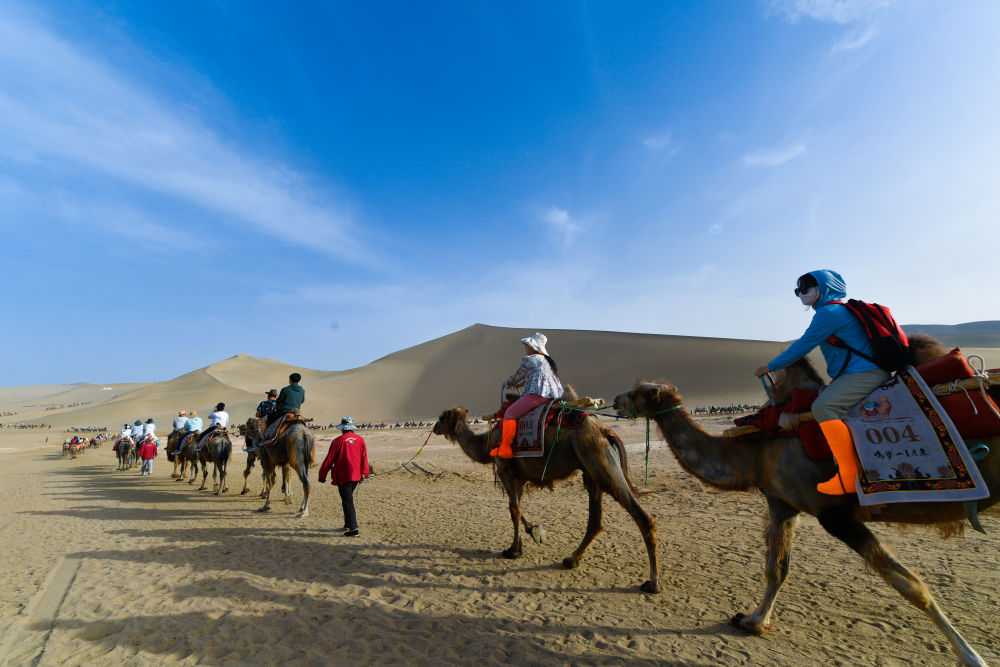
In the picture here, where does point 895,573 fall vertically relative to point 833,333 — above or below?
below

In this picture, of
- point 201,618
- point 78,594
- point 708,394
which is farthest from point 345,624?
point 708,394

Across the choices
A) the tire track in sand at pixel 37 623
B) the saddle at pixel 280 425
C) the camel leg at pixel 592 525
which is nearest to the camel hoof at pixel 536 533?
the camel leg at pixel 592 525

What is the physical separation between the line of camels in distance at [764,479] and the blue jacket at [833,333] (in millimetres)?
304

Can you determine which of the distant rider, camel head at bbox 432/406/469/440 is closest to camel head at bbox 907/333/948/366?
the distant rider

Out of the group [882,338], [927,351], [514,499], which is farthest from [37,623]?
[927,351]

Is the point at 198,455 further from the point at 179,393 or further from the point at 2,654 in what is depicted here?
the point at 179,393

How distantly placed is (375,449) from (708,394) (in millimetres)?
31901

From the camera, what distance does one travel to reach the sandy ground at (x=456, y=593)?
424 centimetres

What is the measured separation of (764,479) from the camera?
13.6 feet

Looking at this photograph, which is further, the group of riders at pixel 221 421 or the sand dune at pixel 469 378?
the sand dune at pixel 469 378

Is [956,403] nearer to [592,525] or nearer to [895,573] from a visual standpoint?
[895,573]

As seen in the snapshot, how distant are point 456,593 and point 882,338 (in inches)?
197

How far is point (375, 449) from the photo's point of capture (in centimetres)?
2705

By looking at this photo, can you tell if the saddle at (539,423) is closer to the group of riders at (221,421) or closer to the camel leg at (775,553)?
the camel leg at (775,553)
